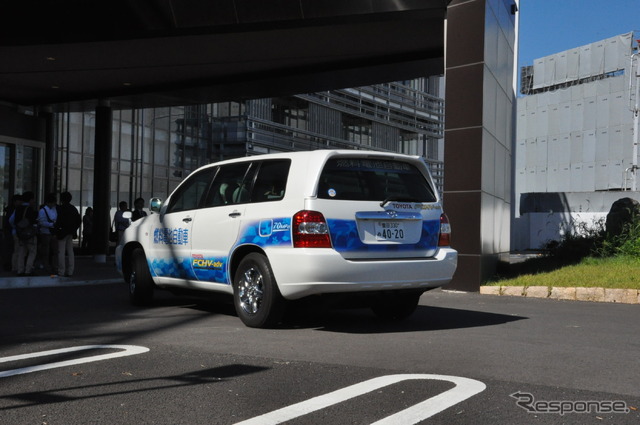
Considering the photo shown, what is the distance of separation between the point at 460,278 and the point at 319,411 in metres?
9.28

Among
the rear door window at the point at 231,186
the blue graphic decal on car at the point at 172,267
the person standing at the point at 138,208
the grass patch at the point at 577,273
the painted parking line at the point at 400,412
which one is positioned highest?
the rear door window at the point at 231,186

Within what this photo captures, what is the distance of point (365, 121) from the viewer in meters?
42.4

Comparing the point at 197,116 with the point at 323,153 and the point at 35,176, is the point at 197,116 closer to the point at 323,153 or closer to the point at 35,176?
the point at 35,176

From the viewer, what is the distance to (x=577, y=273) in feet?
45.1

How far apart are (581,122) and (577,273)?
170 ft

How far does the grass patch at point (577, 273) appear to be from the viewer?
12.6 m


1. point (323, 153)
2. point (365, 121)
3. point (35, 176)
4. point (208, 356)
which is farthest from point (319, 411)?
point (365, 121)

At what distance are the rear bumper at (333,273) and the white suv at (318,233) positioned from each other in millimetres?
10

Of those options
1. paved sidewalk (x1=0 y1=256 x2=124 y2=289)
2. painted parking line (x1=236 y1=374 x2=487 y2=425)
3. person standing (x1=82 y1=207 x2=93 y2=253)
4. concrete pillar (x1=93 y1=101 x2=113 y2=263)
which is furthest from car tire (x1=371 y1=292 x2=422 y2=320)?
person standing (x1=82 y1=207 x2=93 y2=253)

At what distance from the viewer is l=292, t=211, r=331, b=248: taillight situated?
7.43m

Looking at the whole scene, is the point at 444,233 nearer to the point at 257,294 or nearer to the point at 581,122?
the point at 257,294

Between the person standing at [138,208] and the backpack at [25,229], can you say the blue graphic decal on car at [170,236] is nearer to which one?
the backpack at [25,229]

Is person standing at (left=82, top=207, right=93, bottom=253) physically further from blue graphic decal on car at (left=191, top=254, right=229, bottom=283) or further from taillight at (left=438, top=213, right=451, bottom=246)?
taillight at (left=438, top=213, right=451, bottom=246)

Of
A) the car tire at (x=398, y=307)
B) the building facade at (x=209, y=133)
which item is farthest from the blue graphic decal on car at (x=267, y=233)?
the building facade at (x=209, y=133)
